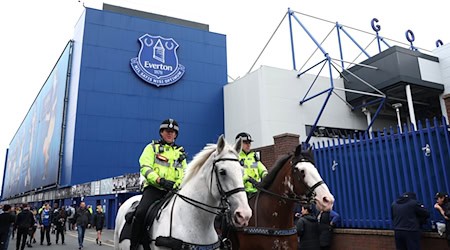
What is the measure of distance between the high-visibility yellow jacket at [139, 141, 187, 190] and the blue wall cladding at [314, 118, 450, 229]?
5.53 metres

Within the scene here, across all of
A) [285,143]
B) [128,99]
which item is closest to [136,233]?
[285,143]

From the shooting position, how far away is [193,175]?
12.6ft

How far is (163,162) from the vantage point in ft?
13.7

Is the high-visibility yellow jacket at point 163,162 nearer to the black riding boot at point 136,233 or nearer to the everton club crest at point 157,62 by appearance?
the black riding boot at point 136,233

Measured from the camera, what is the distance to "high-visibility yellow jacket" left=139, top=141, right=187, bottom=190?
409 centimetres

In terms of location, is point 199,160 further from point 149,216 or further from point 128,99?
point 128,99

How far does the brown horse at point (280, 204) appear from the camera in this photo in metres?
4.56

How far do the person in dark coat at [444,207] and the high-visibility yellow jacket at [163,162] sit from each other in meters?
5.05

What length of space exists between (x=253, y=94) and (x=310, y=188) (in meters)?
19.9

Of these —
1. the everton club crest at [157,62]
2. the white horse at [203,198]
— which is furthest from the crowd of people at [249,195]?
the everton club crest at [157,62]

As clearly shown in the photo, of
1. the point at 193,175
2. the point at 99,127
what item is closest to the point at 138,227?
the point at 193,175

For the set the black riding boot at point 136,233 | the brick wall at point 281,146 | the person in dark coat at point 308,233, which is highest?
the brick wall at point 281,146

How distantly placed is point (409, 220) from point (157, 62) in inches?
1007

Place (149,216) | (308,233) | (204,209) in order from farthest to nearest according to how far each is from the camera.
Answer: (308,233) → (149,216) → (204,209)
